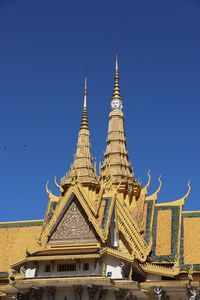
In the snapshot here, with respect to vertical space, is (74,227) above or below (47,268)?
above

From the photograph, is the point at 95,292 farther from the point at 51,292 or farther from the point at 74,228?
the point at 74,228

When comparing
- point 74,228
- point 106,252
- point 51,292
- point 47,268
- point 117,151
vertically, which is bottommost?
point 51,292

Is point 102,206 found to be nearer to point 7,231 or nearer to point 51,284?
point 51,284

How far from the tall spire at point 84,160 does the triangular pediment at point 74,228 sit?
563 centimetres

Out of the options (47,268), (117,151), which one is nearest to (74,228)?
(47,268)

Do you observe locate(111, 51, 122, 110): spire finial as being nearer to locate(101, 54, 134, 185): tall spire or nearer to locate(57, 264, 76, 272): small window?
locate(101, 54, 134, 185): tall spire

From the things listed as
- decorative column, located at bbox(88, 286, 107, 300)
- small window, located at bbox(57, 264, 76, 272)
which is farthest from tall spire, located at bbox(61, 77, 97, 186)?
decorative column, located at bbox(88, 286, 107, 300)

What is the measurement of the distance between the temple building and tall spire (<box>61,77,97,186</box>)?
1559mm

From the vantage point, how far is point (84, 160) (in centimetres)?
4009

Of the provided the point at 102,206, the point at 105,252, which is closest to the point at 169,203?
the point at 102,206

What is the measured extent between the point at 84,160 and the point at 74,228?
11729 mm

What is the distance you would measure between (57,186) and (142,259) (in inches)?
331

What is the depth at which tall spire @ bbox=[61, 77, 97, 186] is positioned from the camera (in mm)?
36181

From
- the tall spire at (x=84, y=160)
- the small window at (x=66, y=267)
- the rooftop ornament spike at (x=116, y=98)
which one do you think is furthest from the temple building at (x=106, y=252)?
the rooftop ornament spike at (x=116, y=98)
